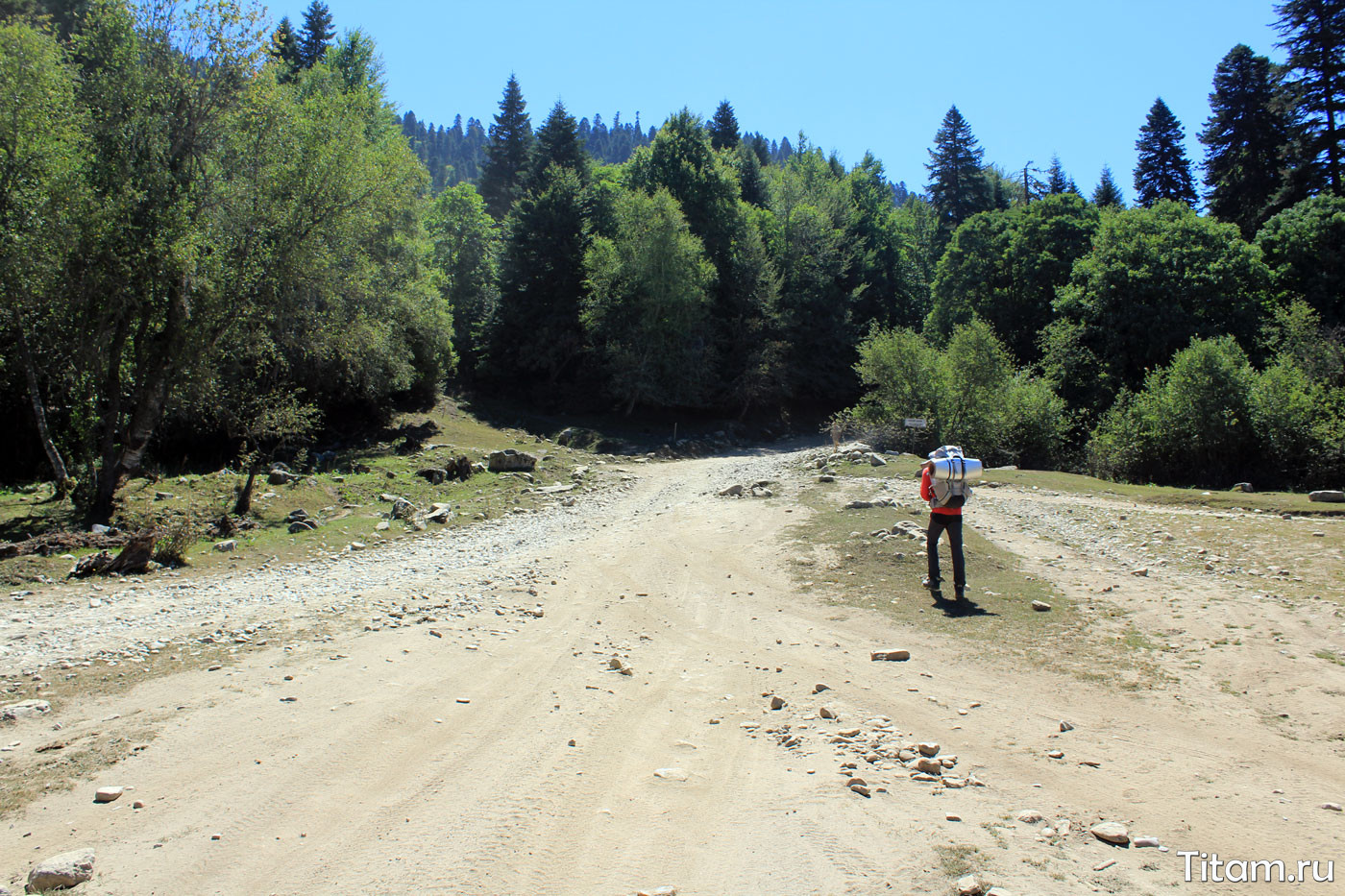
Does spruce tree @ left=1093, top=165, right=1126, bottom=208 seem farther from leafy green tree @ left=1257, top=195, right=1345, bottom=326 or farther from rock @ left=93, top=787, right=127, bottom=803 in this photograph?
rock @ left=93, top=787, right=127, bottom=803

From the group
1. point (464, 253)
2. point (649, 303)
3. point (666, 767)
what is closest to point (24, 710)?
point (666, 767)

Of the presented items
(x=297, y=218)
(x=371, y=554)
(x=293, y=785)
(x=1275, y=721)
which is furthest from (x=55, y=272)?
(x=1275, y=721)

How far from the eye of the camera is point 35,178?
1447cm

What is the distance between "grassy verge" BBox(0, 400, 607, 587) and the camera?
45.4ft

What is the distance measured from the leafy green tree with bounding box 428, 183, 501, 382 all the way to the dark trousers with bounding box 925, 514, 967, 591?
41256 mm

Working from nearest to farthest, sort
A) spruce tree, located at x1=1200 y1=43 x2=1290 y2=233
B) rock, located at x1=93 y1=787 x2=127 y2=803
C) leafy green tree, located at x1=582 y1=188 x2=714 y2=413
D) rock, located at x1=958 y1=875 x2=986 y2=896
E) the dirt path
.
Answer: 1. rock, located at x1=958 y1=875 x2=986 y2=896
2. the dirt path
3. rock, located at x1=93 y1=787 x2=127 y2=803
4. leafy green tree, located at x1=582 y1=188 x2=714 y2=413
5. spruce tree, located at x1=1200 y1=43 x2=1290 y2=233

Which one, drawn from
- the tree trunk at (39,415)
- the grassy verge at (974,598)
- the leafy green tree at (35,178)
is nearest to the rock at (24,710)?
the grassy verge at (974,598)

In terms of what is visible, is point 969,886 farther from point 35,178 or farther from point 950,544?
point 35,178

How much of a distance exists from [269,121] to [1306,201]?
48.1m

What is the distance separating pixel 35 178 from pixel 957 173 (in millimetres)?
70813

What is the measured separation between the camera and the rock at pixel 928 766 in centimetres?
584

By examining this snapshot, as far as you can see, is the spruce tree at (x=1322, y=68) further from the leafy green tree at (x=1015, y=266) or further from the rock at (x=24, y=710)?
the rock at (x=24, y=710)

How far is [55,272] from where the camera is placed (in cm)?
1449

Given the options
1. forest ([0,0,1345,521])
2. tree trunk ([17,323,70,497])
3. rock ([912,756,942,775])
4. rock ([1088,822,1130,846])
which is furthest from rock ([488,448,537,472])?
rock ([1088,822,1130,846])
